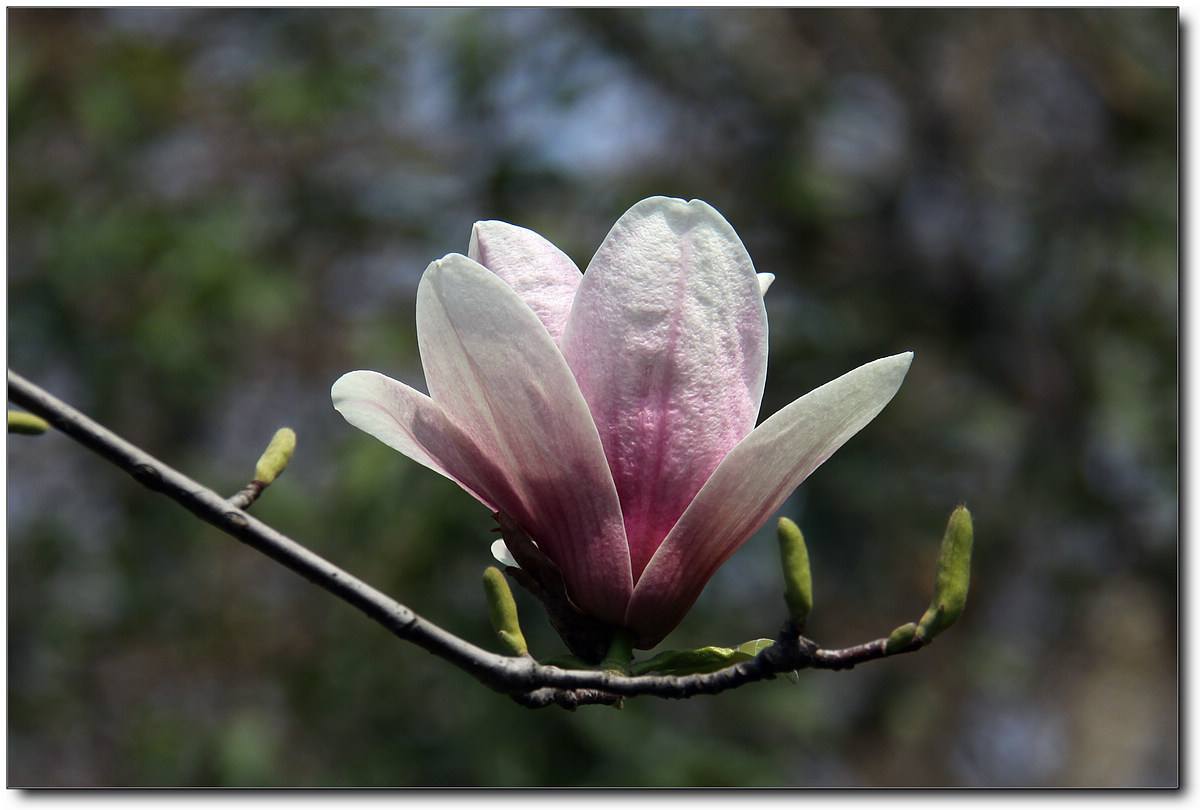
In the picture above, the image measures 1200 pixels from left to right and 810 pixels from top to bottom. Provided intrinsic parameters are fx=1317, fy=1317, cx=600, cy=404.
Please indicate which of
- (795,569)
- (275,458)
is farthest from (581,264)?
(795,569)

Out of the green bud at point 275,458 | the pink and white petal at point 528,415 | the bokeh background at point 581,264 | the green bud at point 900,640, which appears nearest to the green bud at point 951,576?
the green bud at point 900,640

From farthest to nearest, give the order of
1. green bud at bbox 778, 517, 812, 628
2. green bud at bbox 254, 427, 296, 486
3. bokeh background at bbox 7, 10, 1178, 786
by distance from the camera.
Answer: bokeh background at bbox 7, 10, 1178, 786 → green bud at bbox 254, 427, 296, 486 → green bud at bbox 778, 517, 812, 628

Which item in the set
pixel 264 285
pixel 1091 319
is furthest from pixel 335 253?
pixel 1091 319

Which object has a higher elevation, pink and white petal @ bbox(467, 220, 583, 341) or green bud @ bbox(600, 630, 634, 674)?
pink and white petal @ bbox(467, 220, 583, 341)

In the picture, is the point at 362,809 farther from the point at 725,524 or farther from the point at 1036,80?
the point at 1036,80

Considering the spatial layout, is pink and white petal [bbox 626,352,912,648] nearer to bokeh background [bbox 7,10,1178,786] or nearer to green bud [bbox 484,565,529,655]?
green bud [bbox 484,565,529,655]

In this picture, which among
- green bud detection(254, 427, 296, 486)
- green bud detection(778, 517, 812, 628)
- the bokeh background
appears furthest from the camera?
the bokeh background

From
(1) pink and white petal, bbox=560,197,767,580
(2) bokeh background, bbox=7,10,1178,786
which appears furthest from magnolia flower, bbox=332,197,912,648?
(2) bokeh background, bbox=7,10,1178,786
